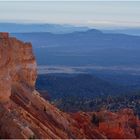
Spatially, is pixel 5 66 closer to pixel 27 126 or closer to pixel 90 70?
pixel 27 126

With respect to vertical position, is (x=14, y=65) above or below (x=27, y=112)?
above

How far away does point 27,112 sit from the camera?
40562 mm

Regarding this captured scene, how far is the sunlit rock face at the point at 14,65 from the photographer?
37531 mm

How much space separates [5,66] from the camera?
38469 mm

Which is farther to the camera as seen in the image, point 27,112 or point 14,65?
point 14,65

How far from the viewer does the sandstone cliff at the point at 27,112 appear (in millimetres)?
35188

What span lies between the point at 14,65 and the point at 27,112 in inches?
144

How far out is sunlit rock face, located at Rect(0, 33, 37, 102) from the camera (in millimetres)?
37531

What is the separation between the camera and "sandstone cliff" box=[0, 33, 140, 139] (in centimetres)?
3519

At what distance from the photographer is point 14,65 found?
42375mm

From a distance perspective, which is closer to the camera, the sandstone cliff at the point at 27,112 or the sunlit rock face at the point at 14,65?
the sandstone cliff at the point at 27,112

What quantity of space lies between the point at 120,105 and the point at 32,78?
3629 cm

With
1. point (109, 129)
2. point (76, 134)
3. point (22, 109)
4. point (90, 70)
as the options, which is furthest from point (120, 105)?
point (90, 70)

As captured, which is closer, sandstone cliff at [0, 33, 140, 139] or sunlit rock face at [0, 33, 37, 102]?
sandstone cliff at [0, 33, 140, 139]
